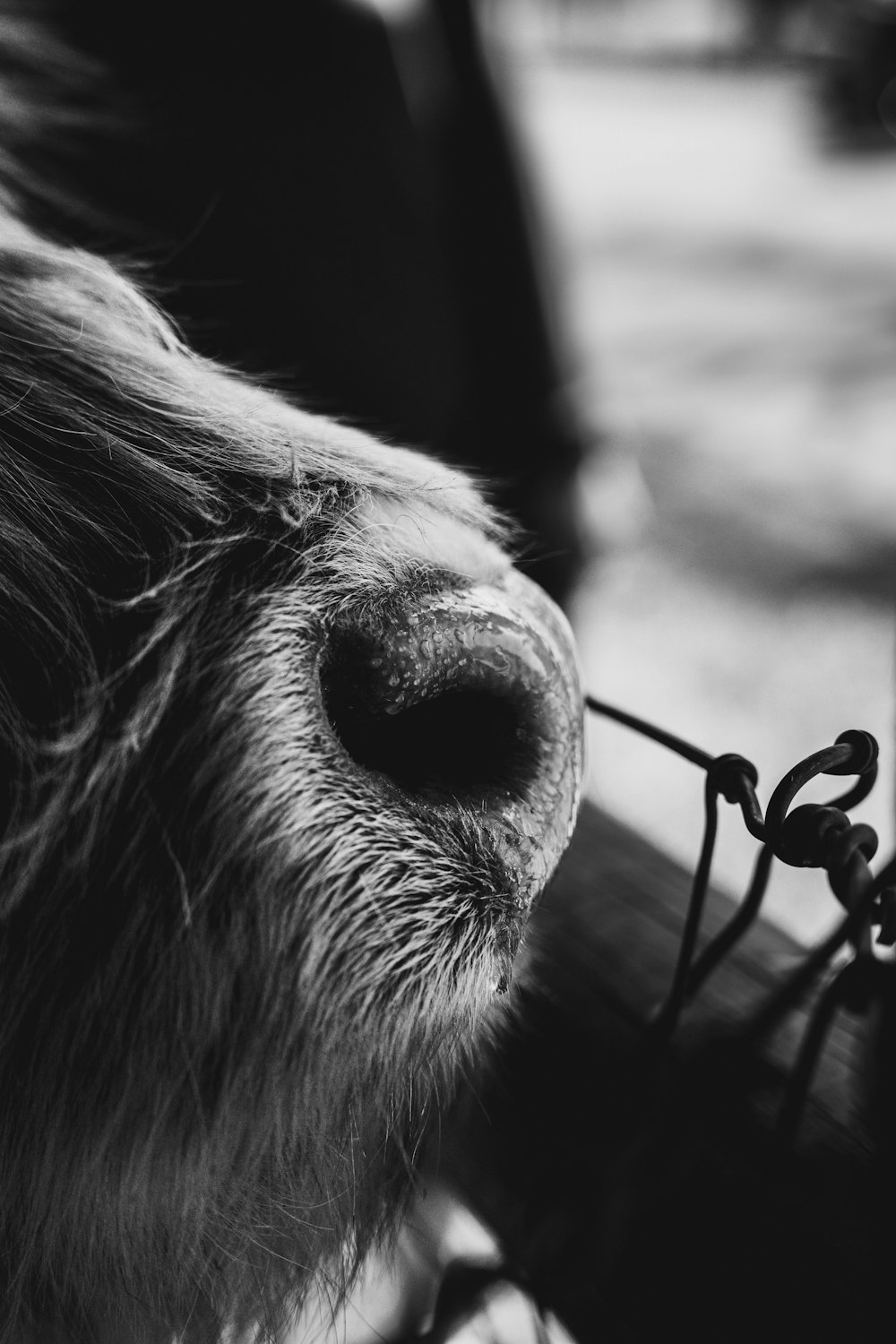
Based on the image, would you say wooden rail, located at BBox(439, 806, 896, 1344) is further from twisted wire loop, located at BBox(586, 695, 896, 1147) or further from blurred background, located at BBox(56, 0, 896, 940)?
blurred background, located at BBox(56, 0, 896, 940)

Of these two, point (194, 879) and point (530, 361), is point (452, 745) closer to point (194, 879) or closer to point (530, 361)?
point (194, 879)

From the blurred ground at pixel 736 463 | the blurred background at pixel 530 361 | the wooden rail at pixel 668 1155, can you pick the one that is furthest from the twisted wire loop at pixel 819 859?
the blurred ground at pixel 736 463

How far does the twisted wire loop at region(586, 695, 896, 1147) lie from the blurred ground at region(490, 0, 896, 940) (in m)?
0.26

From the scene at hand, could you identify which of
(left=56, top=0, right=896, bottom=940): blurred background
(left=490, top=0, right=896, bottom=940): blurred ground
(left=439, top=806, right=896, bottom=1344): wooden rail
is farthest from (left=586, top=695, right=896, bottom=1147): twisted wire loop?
(left=490, top=0, right=896, bottom=940): blurred ground

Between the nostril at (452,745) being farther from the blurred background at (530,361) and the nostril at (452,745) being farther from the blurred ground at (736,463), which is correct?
the blurred ground at (736,463)

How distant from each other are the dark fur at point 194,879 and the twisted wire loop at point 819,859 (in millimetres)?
59

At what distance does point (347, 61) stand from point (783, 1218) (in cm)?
83

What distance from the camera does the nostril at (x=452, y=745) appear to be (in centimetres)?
25

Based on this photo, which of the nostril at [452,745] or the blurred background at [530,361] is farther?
the blurred background at [530,361]

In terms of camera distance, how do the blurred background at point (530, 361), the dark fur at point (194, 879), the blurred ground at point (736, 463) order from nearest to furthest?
the dark fur at point (194, 879) < the blurred background at point (530, 361) < the blurred ground at point (736, 463)

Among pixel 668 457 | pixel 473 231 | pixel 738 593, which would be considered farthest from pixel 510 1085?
pixel 668 457

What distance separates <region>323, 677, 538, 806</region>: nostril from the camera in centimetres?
25

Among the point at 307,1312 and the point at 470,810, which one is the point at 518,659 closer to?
the point at 470,810

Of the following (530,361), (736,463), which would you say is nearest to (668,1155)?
(530,361)
